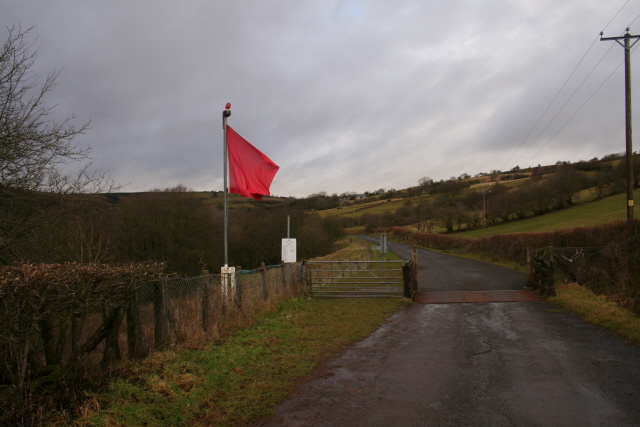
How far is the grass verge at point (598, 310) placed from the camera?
864cm

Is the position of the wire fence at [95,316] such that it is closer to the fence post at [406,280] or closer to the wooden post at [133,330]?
the wooden post at [133,330]

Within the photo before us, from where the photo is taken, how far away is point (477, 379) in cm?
602

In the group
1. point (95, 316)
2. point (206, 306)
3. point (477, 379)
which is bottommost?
point (477, 379)

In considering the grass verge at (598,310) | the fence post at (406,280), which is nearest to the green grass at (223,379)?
the fence post at (406,280)

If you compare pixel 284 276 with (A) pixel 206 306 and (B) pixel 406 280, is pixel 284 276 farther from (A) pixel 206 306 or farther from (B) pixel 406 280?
(A) pixel 206 306

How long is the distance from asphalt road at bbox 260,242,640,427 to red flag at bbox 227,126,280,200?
4669mm


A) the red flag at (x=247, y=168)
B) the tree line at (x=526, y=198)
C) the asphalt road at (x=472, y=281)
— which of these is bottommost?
the asphalt road at (x=472, y=281)

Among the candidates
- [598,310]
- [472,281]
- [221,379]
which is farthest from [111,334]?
[472,281]

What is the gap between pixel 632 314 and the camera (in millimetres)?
9914

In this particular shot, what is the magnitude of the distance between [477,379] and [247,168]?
7.34 meters

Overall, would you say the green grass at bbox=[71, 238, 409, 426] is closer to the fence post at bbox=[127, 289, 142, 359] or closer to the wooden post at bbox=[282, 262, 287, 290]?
the fence post at bbox=[127, 289, 142, 359]

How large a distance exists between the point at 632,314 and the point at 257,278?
9.13 meters

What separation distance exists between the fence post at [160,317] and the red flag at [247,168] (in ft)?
13.7

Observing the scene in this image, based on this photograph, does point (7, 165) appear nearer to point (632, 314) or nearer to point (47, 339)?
point (47, 339)
